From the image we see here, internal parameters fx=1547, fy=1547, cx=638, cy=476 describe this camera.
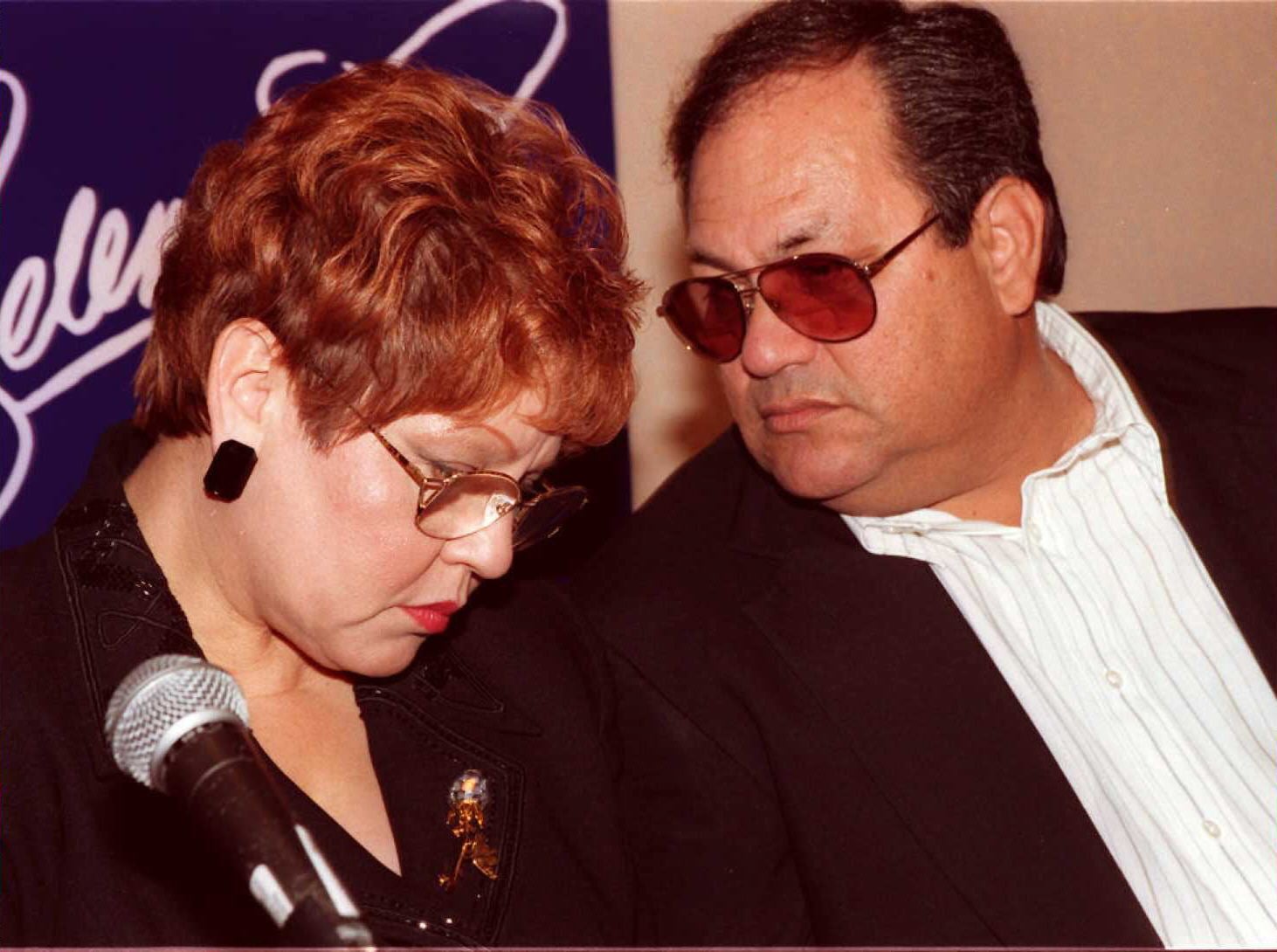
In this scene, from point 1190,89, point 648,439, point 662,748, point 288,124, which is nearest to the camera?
point 288,124

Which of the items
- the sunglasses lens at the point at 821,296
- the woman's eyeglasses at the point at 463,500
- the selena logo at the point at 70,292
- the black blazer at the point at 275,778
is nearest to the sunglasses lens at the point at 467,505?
the woman's eyeglasses at the point at 463,500

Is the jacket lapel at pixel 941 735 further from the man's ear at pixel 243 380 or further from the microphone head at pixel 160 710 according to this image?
the microphone head at pixel 160 710

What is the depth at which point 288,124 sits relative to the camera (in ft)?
7.20

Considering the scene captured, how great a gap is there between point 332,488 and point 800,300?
102 cm

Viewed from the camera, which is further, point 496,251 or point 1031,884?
point 1031,884

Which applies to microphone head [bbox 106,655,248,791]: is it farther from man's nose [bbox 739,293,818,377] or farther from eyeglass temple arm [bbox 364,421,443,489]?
man's nose [bbox 739,293,818,377]

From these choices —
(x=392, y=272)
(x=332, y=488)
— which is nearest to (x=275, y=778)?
(x=332, y=488)

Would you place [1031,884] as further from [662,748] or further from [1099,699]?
[662,748]

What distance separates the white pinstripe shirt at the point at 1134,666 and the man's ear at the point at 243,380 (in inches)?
52.4

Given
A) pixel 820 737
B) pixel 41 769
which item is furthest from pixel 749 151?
pixel 41 769

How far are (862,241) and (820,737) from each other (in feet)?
2.90

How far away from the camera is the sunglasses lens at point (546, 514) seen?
2344mm

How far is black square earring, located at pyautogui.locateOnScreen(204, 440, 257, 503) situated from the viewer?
6.73 ft

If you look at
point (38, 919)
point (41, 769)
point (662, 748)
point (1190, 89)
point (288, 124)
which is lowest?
point (662, 748)
